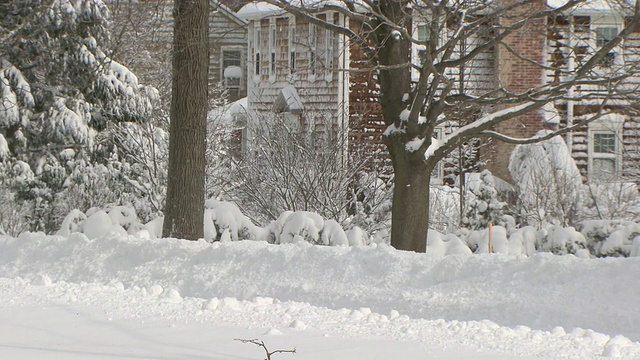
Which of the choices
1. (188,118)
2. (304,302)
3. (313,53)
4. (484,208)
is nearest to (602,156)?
(484,208)

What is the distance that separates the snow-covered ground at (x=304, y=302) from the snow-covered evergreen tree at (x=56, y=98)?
6.37 metres

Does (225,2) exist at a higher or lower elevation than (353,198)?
higher

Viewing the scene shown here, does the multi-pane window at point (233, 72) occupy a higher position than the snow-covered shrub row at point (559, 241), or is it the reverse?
the multi-pane window at point (233, 72)

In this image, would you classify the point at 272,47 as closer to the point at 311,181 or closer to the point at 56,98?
the point at 56,98

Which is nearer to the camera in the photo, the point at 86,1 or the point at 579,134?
the point at 86,1

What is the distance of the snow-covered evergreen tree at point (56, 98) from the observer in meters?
18.0

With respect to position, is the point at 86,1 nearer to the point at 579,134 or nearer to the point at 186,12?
the point at 186,12

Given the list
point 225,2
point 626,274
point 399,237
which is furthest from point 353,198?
point 626,274

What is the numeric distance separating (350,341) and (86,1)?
546 inches

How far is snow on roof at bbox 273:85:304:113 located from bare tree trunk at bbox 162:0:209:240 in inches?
456

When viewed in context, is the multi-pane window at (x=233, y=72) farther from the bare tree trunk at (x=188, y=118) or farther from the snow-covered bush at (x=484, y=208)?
the bare tree trunk at (x=188, y=118)

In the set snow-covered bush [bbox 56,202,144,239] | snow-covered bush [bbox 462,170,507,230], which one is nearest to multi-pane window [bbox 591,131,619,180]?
snow-covered bush [bbox 462,170,507,230]

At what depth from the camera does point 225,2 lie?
12.1 metres

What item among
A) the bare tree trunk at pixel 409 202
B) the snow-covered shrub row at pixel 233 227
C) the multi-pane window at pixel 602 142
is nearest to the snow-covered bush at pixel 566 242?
the bare tree trunk at pixel 409 202
